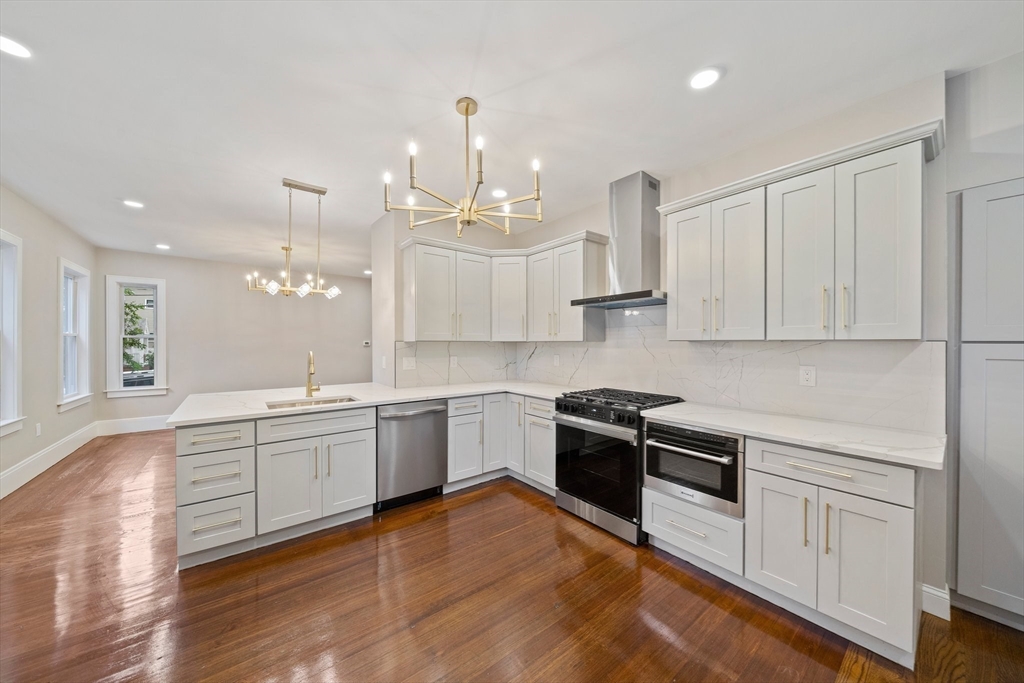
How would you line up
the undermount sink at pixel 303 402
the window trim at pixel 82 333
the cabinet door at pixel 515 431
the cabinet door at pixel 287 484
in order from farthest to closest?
the window trim at pixel 82 333
the cabinet door at pixel 515 431
the undermount sink at pixel 303 402
the cabinet door at pixel 287 484

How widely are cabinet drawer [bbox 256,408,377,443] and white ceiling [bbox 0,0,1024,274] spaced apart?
1942mm

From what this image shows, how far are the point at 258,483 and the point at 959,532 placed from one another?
163 inches

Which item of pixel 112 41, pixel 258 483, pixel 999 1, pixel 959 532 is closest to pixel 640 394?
pixel 959 532

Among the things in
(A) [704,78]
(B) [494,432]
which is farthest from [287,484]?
(A) [704,78]

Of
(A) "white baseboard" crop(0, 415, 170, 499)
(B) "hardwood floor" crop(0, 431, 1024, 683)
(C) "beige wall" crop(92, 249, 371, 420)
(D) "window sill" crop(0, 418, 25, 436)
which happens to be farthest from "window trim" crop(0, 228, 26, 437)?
(C) "beige wall" crop(92, 249, 371, 420)

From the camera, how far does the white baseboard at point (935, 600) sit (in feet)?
6.47

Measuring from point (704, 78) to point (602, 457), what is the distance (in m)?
2.45

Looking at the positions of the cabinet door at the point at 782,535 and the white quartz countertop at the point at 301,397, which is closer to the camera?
the cabinet door at the point at 782,535

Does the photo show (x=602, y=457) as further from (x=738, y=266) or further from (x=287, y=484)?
(x=287, y=484)

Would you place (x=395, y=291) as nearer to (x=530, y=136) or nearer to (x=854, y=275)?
(x=530, y=136)

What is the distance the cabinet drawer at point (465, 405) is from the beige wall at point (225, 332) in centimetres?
480

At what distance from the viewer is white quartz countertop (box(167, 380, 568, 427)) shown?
2512mm

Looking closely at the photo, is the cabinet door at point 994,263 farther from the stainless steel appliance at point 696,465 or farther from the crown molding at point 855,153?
the stainless steel appliance at point 696,465

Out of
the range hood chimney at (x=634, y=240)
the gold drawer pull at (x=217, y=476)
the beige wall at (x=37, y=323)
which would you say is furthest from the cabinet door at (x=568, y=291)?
the beige wall at (x=37, y=323)
